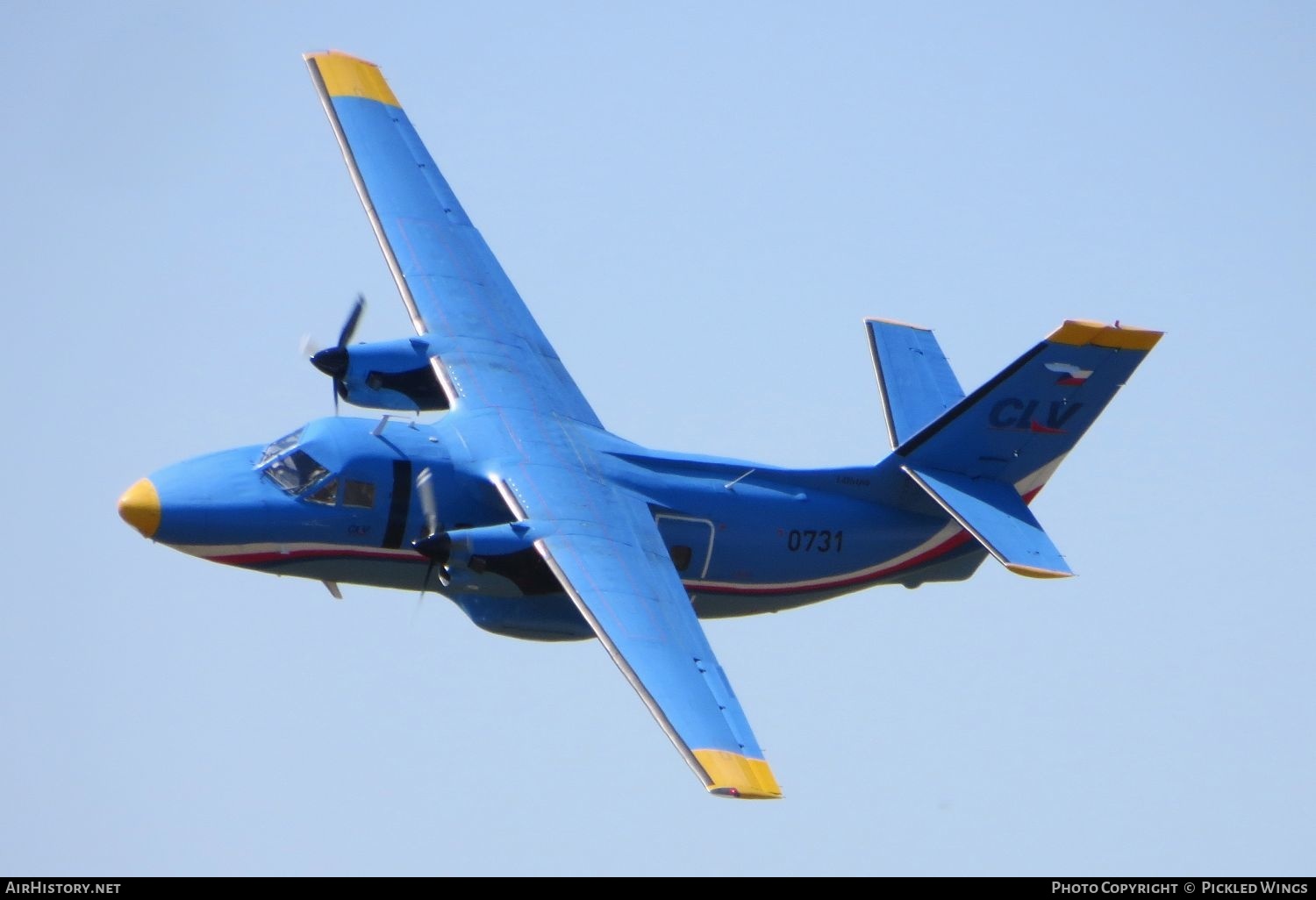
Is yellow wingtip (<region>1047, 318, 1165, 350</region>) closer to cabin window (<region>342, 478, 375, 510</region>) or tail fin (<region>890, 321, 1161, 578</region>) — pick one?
tail fin (<region>890, 321, 1161, 578</region>)

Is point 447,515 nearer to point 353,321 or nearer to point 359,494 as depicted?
point 359,494

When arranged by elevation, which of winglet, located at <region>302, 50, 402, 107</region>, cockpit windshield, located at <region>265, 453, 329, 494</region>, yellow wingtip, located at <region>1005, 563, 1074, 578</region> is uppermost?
winglet, located at <region>302, 50, 402, 107</region>

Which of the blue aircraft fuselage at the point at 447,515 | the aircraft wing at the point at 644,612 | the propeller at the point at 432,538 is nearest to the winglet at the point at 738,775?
the aircraft wing at the point at 644,612

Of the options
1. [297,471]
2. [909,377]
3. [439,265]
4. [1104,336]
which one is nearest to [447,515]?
[297,471]

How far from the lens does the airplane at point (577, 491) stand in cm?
A: 3197

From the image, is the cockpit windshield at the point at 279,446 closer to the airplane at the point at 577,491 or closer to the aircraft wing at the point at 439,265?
the airplane at the point at 577,491

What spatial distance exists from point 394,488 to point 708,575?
5.59 m

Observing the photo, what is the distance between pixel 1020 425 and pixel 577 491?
321 inches

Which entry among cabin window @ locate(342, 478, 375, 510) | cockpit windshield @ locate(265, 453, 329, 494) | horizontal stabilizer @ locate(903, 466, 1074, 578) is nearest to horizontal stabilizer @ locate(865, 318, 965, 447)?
horizontal stabilizer @ locate(903, 466, 1074, 578)

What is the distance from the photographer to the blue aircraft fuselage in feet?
107

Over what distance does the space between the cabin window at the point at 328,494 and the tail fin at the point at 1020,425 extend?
9843 millimetres

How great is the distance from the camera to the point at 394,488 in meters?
32.8

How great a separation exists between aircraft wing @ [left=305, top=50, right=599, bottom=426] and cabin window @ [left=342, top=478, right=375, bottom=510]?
2746 millimetres

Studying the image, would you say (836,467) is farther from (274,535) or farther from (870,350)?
(274,535)
